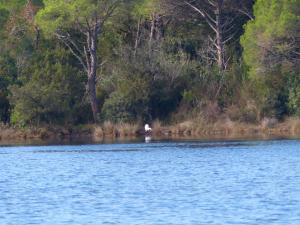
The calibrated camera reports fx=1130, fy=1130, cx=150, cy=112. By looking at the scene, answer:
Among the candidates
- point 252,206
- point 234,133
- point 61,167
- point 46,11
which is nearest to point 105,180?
point 61,167

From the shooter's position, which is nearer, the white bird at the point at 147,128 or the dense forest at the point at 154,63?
the dense forest at the point at 154,63

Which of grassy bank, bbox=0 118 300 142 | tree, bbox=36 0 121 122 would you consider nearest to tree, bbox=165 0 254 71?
tree, bbox=36 0 121 122

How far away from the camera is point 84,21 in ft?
226

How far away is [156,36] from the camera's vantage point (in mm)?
73562

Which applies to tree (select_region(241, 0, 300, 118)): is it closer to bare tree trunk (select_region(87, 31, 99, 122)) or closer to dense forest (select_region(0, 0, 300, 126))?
dense forest (select_region(0, 0, 300, 126))

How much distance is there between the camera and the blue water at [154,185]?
27938 mm

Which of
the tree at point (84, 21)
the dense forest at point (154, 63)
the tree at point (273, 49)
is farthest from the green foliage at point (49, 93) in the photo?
the tree at point (273, 49)

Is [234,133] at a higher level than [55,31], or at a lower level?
lower

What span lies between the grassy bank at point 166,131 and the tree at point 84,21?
2.06m

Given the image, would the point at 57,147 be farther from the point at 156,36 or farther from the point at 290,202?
the point at 290,202

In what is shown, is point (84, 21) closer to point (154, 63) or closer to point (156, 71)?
point (154, 63)

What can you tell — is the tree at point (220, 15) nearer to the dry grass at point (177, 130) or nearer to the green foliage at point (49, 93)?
the dry grass at point (177, 130)

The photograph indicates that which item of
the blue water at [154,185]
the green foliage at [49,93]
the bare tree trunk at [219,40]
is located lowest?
the blue water at [154,185]

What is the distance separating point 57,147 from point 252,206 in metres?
30.1
